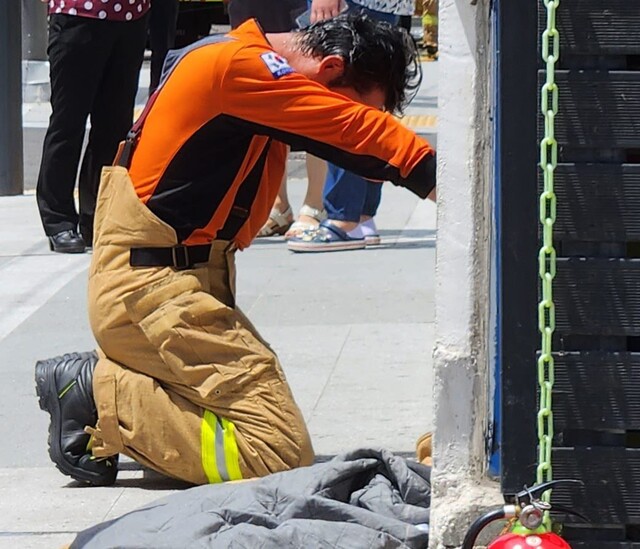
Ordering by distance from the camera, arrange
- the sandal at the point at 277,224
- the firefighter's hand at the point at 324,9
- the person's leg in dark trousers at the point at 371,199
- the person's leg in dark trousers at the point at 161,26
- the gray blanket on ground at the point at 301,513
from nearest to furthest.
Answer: the gray blanket on ground at the point at 301,513
the firefighter's hand at the point at 324,9
the person's leg in dark trousers at the point at 371,199
the sandal at the point at 277,224
the person's leg in dark trousers at the point at 161,26

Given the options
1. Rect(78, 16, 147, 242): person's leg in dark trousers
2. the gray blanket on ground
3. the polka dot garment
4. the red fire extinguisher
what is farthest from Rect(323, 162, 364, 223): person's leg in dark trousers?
the red fire extinguisher

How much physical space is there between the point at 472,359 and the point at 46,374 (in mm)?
1501

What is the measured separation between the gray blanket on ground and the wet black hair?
1.06 m

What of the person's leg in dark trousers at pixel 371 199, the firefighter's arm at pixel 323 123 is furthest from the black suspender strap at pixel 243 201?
the person's leg in dark trousers at pixel 371 199

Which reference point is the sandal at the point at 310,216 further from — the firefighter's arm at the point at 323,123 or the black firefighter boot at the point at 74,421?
the firefighter's arm at the point at 323,123

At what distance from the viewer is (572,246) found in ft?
9.52

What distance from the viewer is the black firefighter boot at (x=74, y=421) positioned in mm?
4055

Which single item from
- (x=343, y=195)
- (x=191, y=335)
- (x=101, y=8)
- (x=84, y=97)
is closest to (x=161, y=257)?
(x=191, y=335)

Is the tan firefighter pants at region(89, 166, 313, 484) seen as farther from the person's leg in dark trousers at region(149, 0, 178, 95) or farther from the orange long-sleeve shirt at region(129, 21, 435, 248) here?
the person's leg in dark trousers at region(149, 0, 178, 95)

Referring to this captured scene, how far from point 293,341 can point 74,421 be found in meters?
1.64

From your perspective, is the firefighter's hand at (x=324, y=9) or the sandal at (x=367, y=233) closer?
the firefighter's hand at (x=324, y=9)

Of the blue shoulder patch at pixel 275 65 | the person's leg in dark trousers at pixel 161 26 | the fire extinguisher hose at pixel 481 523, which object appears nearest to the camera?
the fire extinguisher hose at pixel 481 523

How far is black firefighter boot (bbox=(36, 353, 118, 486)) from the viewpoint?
4.05m

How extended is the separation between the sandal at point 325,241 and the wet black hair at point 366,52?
10.0 ft
